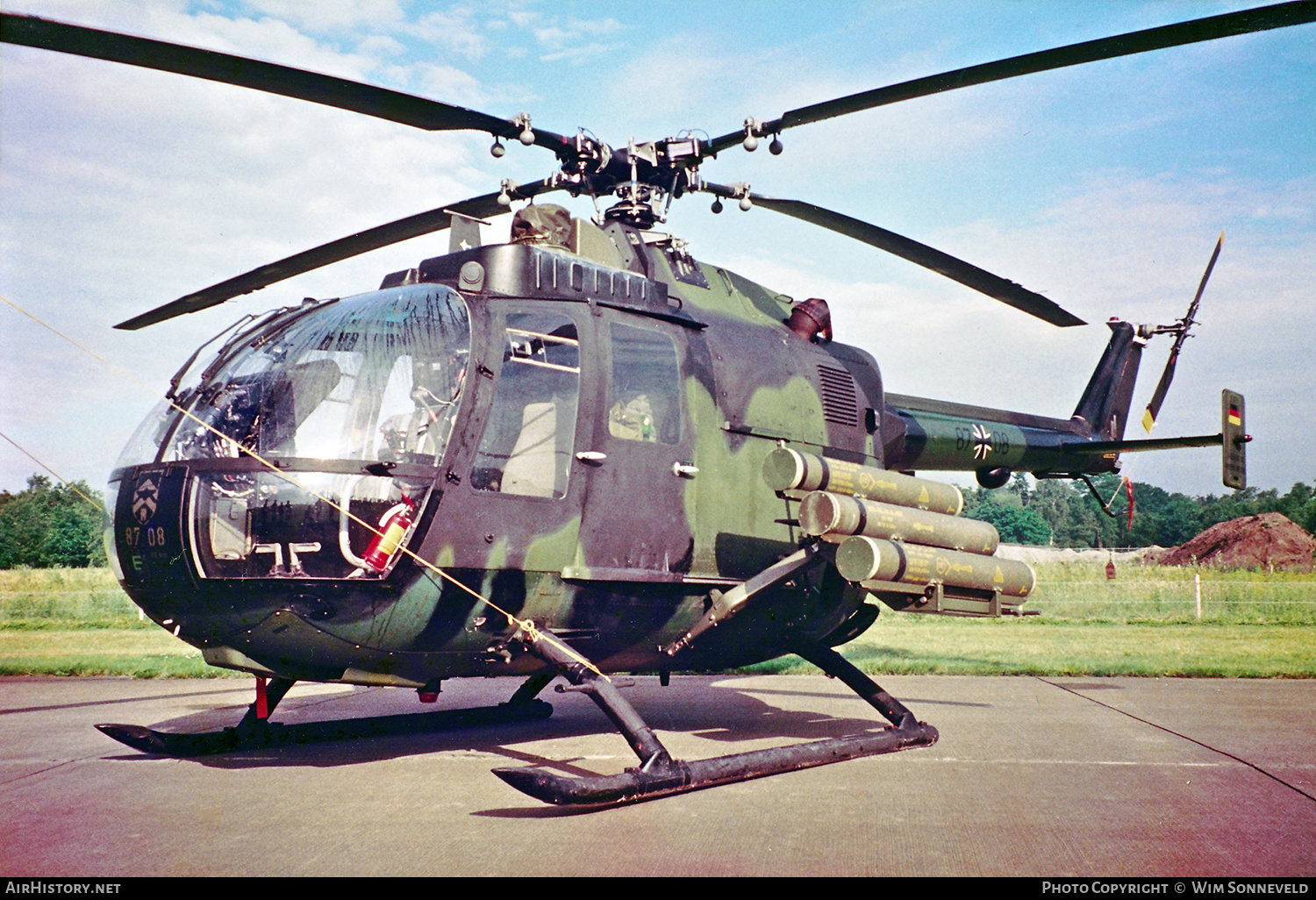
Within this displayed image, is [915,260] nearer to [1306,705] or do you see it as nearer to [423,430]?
[423,430]

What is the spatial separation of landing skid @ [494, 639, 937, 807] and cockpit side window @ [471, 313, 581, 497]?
3.14 feet

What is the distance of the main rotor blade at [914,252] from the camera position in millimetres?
7625

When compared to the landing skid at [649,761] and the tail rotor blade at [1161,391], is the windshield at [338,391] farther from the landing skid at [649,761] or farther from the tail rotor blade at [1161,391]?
the tail rotor blade at [1161,391]

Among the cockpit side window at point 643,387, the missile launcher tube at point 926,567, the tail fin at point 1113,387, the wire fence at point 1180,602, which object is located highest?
the tail fin at point 1113,387

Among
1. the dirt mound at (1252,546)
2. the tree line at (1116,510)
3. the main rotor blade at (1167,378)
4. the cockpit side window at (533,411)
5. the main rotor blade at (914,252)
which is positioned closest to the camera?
the cockpit side window at (533,411)

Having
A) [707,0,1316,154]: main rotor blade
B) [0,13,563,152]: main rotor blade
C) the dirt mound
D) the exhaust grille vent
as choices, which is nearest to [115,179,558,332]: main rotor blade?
[0,13,563,152]: main rotor blade

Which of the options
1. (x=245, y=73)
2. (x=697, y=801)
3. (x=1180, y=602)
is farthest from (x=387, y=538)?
(x=1180, y=602)

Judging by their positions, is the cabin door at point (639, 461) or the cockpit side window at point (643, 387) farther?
the cockpit side window at point (643, 387)

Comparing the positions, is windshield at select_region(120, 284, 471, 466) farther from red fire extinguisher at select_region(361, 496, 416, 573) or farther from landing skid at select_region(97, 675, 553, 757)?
landing skid at select_region(97, 675, 553, 757)

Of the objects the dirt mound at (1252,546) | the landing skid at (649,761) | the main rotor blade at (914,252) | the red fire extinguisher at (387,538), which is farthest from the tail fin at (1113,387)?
the dirt mound at (1252,546)

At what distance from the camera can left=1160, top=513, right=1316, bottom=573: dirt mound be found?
47719mm

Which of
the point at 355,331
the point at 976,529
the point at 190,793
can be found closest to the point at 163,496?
the point at 355,331

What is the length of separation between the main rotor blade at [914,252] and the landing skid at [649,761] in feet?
11.6

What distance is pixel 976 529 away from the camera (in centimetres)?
740
